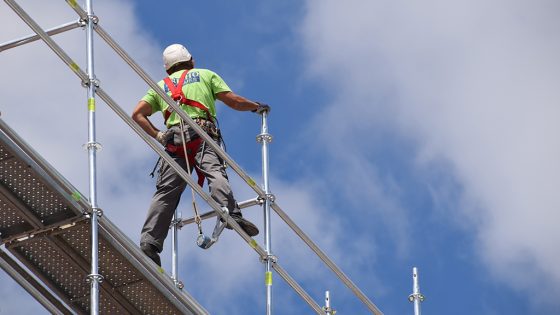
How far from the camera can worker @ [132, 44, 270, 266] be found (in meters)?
15.1

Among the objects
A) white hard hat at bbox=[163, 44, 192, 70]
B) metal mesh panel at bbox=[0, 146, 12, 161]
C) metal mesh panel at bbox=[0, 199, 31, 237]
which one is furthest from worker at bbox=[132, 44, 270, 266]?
metal mesh panel at bbox=[0, 146, 12, 161]

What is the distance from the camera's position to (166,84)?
15.7 m

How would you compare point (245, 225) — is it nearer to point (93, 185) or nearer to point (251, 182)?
→ point (251, 182)

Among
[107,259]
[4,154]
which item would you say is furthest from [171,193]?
[4,154]

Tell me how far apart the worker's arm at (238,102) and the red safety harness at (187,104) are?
0.26 meters

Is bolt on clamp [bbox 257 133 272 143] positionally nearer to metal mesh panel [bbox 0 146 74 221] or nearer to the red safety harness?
the red safety harness

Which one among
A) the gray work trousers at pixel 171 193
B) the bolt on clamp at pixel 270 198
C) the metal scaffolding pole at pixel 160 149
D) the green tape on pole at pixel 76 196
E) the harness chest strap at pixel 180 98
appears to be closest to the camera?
the green tape on pole at pixel 76 196

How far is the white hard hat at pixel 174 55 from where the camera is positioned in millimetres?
16031

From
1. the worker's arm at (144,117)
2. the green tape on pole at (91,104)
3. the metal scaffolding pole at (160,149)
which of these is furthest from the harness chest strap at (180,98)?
the green tape on pole at (91,104)

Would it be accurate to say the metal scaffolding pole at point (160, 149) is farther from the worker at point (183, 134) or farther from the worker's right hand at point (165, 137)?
the worker's right hand at point (165, 137)

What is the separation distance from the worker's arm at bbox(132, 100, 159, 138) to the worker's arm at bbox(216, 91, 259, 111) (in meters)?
0.68

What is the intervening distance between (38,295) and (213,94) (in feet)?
9.30

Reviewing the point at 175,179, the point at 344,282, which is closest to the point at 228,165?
the point at 175,179

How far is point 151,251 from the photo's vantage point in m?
14.9
